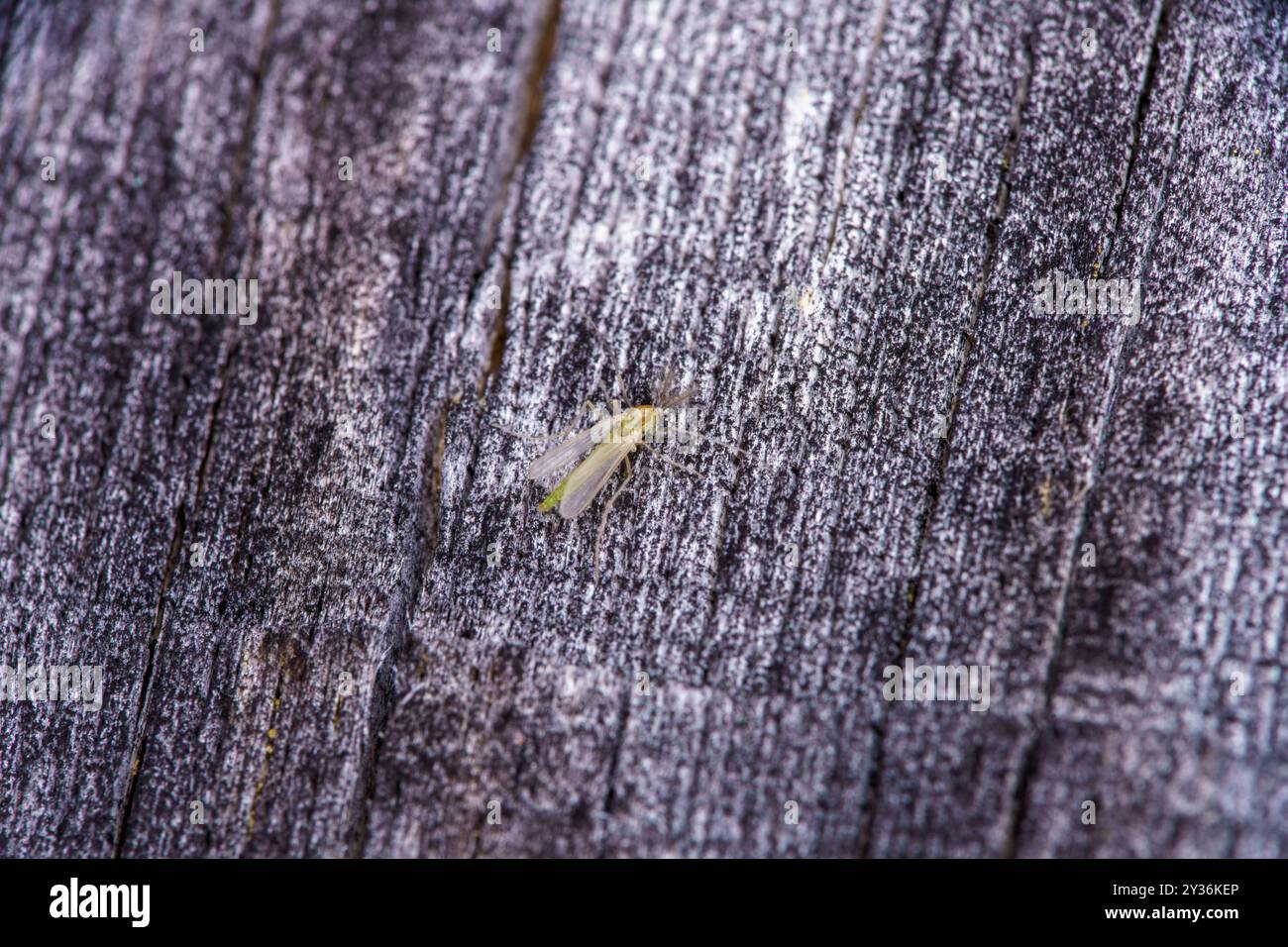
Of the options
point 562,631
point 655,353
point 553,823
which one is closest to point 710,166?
point 655,353

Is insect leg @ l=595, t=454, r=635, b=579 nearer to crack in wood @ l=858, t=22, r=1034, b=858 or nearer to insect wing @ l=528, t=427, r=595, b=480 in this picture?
insect wing @ l=528, t=427, r=595, b=480

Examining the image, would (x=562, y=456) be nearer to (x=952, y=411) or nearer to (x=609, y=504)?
(x=609, y=504)

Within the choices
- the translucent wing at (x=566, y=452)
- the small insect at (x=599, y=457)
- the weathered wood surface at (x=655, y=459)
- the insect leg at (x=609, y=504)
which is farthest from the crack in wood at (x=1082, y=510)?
the translucent wing at (x=566, y=452)

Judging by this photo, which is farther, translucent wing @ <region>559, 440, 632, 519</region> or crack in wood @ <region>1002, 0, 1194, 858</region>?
translucent wing @ <region>559, 440, 632, 519</region>

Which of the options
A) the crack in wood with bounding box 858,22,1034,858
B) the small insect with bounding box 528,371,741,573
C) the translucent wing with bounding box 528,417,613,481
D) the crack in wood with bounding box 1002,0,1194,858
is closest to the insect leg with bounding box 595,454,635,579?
the small insect with bounding box 528,371,741,573

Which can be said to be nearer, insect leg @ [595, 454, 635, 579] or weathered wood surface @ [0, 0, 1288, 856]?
weathered wood surface @ [0, 0, 1288, 856]

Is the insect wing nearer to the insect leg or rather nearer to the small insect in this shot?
the small insect

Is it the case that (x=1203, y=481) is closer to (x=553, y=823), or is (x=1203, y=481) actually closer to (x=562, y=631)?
(x=562, y=631)
